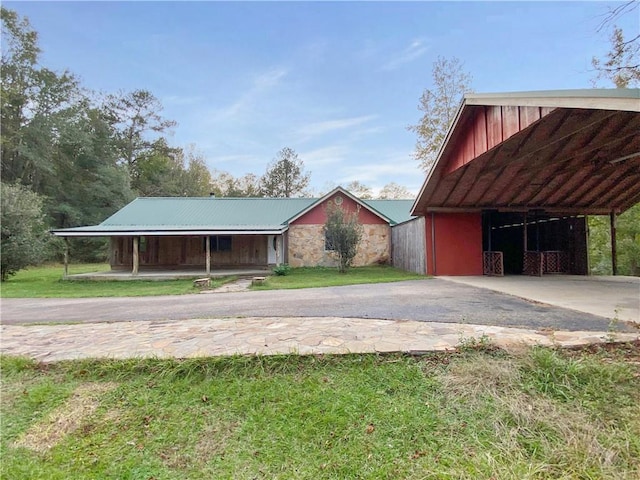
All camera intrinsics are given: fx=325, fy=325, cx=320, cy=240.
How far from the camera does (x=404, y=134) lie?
21594 millimetres

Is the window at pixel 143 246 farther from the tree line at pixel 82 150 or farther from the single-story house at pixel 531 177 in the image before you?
the single-story house at pixel 531 177

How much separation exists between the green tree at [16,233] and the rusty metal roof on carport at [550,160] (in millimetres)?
15441

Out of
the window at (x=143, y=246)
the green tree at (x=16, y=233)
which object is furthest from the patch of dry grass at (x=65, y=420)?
the window at (x=143, y=246)

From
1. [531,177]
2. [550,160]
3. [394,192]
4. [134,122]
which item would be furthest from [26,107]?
[394,192]

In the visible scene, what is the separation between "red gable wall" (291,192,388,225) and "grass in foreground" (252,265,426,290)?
7.93 ft

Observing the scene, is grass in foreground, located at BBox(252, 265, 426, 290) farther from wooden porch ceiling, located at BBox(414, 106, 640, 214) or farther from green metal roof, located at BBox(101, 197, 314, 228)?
green metal roof, located at BBox(101, 197, 314, 228)

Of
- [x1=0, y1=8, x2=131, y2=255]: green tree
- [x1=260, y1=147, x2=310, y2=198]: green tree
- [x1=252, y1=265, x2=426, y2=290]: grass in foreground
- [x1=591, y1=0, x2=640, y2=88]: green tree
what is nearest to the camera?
[x1=591, y1=0, x2=640, y2=88]: green tree

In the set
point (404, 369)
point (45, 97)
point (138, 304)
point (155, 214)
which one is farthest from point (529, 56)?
point (45, 97)

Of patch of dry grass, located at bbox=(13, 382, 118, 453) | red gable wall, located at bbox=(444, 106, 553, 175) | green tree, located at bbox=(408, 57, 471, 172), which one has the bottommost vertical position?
patch of dry grass, located at bbox=(13, 382, 118, 453)

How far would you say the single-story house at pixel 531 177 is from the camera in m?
5.84

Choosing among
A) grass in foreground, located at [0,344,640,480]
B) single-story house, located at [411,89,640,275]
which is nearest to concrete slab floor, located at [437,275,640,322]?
grass in foreground, located at [0,344,640,480]

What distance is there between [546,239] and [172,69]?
721 inches

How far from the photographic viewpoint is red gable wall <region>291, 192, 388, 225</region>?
16.7m

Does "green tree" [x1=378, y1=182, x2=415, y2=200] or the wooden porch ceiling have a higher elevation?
"green tree" [x1=378, y1=182, x2=415, y2=200]
